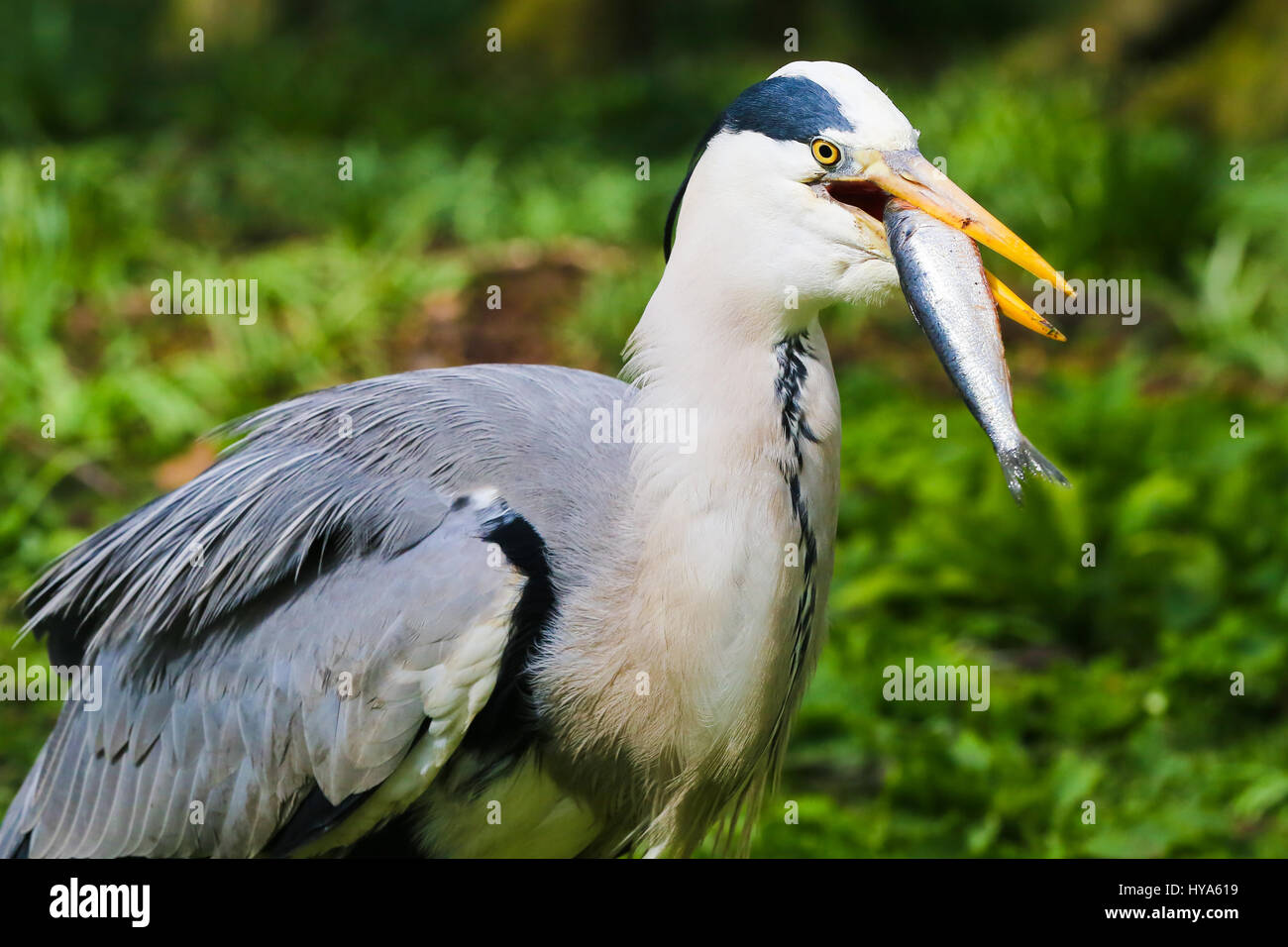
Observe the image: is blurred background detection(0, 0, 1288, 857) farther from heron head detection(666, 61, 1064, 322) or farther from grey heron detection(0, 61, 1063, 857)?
heron head detection(666, 61, 1064, 322)

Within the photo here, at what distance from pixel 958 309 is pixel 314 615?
1528 millimetres

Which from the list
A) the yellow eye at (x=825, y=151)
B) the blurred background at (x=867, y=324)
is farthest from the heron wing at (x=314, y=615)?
the blurred background at (x=867, y=324)

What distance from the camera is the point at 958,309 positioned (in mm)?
2650

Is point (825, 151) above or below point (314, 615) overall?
above

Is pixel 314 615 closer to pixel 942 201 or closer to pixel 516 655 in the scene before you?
pixel 516 655

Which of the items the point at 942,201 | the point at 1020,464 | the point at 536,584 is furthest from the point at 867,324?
the point at 1020,464

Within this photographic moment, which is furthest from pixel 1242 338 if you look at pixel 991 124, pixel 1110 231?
pixel 991 124

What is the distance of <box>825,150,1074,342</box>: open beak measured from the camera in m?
2.67

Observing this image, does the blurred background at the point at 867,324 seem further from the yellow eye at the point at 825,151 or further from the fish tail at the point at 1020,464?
the yellow eye at the point at 825,151

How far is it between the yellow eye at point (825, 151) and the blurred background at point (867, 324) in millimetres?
2106

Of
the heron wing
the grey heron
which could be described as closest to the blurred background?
the grey heron

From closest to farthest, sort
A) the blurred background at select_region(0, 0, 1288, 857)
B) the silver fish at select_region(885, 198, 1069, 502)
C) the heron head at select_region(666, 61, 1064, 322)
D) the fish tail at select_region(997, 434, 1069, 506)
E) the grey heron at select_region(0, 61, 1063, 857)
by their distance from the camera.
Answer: the fish tail at select_region(997, 434, 1069, 506) < the silver fish at select_region(885, 198, 1069, 502) < the heron head at select_region(666, 61, 1064, 322) < the grey heron at select_region(0, 61, 1063, 857) < the blurred background at select_region(0, 0, 1288, 857)

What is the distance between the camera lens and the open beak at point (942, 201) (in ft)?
8.77
